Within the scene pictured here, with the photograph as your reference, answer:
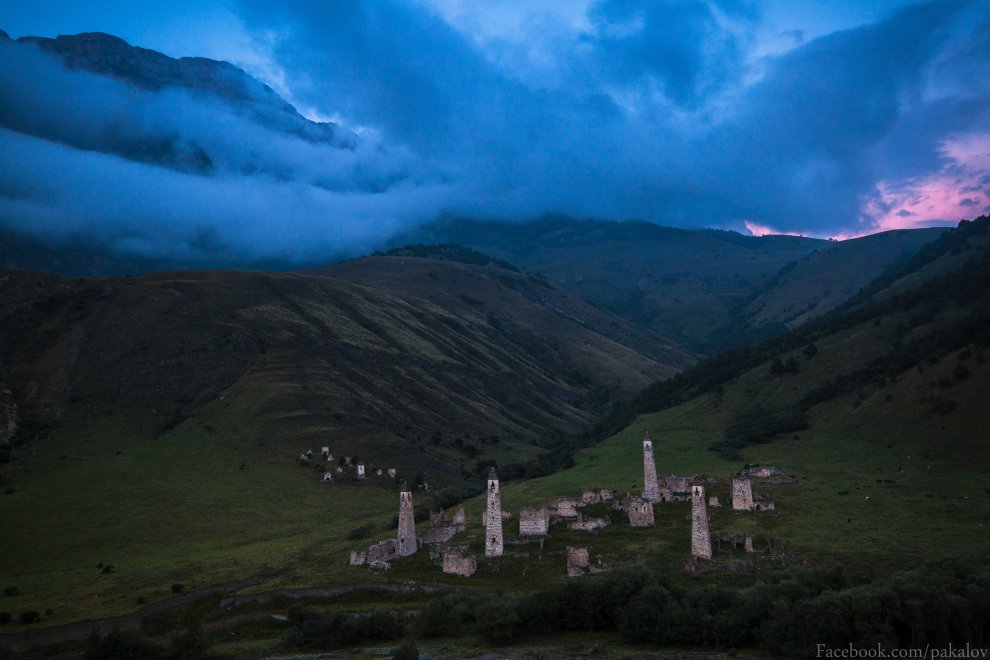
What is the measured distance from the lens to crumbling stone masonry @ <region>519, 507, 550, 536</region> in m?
62.0

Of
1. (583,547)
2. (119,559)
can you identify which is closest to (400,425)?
(119,559)

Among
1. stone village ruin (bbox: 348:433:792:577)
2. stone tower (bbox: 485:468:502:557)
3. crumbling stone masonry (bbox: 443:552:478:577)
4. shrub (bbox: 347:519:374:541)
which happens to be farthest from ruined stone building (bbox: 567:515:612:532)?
shrub (bbox: 347:519:374:541)

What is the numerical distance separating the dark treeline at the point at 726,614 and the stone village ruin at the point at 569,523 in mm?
6391

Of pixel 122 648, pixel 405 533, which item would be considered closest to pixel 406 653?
pixel 122 648

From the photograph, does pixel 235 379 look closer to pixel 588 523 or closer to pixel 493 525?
pixel 493 525

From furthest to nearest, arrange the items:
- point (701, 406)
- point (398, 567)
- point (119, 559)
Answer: point (701, 406), point (119, 559), point (398, 567)

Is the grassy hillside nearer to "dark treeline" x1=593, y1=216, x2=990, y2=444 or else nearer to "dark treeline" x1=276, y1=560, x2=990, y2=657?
"dark treeline" x1=276, y1=560, x2=990, y2=657

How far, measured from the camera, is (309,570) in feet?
206

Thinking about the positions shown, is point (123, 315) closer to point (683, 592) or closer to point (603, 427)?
point (603, 427)

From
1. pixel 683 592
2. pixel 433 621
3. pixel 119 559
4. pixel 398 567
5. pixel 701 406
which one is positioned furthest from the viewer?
pixel 701 406

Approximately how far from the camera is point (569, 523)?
64.0 m

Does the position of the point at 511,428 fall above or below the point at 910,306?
below

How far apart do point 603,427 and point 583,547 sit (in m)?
106

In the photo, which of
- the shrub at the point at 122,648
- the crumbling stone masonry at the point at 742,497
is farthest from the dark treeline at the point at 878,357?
the shrub at the point at 122,648
